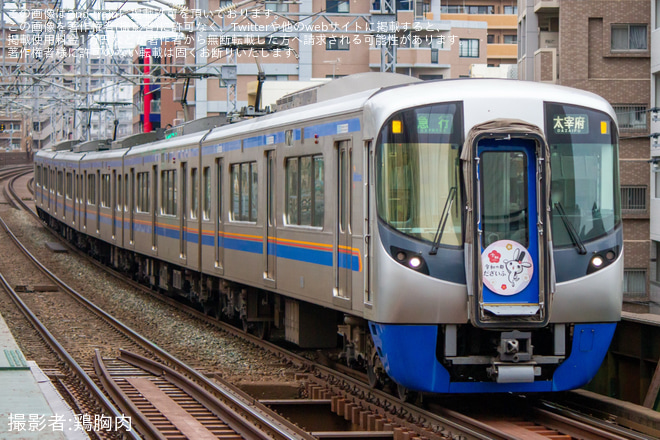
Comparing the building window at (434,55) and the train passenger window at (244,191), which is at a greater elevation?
the building window at (434,55)

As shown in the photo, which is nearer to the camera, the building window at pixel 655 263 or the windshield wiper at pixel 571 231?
the windshield wiper at pixel 571 231

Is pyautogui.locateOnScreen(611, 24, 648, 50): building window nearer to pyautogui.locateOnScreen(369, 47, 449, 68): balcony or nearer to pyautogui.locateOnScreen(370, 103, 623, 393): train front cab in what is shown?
pyautogui.locateOnScreen(370, 103, 623, 393): train front cab

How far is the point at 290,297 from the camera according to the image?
36.4ft

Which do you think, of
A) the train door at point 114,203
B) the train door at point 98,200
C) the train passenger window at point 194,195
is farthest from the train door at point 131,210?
the train passenger window at point 194,195

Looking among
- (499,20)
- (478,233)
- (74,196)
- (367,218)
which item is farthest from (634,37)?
(499,20)

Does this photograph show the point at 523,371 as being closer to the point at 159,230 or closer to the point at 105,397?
the point at 105,397

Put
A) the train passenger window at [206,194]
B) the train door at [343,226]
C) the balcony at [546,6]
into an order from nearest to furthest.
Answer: the train door at [343,226]
the train passenger window at [206,194]
the balcony at [546,6]

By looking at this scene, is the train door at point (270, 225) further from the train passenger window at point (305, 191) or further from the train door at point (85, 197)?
the train door at point (85, 197)

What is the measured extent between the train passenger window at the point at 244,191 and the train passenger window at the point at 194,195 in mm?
1964

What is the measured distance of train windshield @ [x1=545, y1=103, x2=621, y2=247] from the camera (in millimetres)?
7996

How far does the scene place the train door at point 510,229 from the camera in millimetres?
7676

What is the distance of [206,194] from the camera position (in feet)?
46.9

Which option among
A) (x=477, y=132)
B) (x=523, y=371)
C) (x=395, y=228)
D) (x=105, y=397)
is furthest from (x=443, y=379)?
(x=105, y=397)

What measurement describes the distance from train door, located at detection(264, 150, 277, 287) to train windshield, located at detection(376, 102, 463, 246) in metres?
3.22
